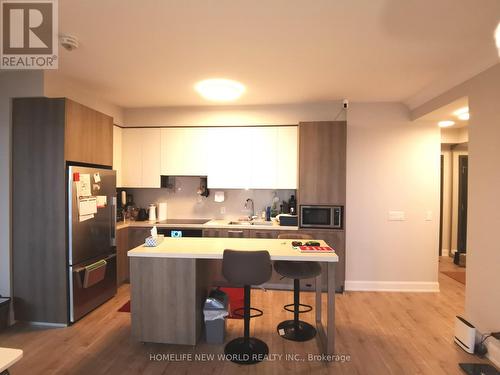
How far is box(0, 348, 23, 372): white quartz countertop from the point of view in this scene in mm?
1072

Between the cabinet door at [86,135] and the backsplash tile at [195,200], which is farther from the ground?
the cabinet door at [86,135]

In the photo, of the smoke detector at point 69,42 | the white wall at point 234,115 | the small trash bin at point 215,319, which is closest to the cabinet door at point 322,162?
the white wall at point 234,115

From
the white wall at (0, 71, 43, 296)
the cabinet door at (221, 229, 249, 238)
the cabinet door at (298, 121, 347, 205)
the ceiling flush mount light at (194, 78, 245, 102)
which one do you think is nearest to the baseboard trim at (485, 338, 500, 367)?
the cabinet door at (298, 121, 347, 205)

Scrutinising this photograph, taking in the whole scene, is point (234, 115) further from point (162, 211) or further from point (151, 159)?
point (162, 211)

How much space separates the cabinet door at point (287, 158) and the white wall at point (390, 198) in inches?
30.5

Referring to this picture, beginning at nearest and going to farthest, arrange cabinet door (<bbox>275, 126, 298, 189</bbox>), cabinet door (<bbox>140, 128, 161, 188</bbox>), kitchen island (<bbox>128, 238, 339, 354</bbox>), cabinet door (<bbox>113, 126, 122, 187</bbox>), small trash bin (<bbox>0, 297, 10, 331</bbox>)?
kitchen island (<bbox>128, 238, 339, 354</bbox>), small trash bin (<bbox>0, 297, 10, 331</bbox>), cabinet door (<bbox>275, 126, 298, 189</bbox>), cabinet door (<bbox>113, 126, 122, 187</bbox>), cabinet door (<bbox>140, 128, 161, 188</bbox>)

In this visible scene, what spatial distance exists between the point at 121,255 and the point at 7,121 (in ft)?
6.74

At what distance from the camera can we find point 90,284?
10.0 ft

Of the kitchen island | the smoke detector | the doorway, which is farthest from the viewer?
the doorway

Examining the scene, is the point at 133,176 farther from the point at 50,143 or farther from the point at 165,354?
the point at 165,354

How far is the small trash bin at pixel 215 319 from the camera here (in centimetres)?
254

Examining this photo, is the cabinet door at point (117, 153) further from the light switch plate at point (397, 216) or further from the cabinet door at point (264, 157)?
the light switch plate at point (397, 216)

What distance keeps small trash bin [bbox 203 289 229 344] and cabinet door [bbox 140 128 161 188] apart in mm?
2339

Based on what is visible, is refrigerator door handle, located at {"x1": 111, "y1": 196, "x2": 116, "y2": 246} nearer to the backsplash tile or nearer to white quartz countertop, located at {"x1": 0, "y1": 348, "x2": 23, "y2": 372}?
the backsplash tile
